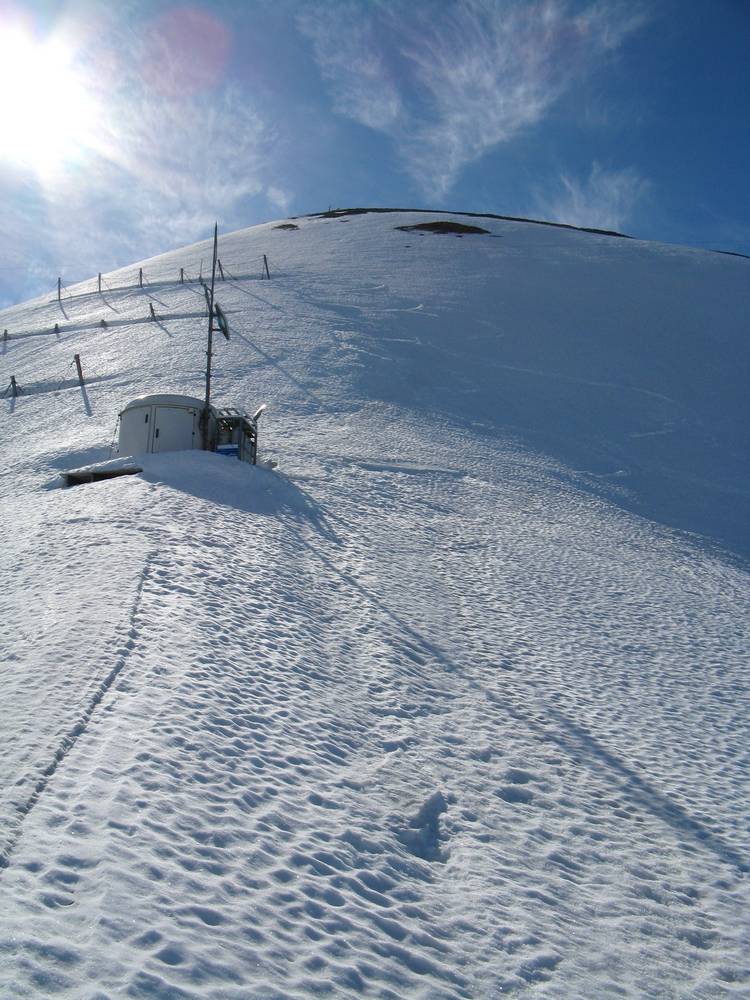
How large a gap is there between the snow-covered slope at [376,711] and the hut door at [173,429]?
106 cm

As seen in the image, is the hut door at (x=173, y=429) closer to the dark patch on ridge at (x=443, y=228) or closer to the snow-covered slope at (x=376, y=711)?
the snow-covered slope at (x=376, y=711)

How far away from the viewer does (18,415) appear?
2689 cm

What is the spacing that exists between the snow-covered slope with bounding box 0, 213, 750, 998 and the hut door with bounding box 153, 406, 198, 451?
41.9 inches

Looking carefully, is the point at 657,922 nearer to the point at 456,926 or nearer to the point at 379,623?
the point at 456,926

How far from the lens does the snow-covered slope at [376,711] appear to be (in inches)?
181

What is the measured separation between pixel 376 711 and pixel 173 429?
41.1 ft

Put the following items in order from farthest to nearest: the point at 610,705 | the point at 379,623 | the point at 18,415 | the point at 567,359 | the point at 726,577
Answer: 1. the point at 567,359
2. the point at 18,415
3. the point at 726,577
4. the point at 379,623
5. the point at 610,705

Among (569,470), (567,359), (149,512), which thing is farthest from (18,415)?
(567,359)

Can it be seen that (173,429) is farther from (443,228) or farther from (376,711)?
(443,228)

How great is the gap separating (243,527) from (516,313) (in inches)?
1073

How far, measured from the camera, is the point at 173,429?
62.6 feet

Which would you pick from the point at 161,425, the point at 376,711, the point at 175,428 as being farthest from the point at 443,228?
the point at 376,711

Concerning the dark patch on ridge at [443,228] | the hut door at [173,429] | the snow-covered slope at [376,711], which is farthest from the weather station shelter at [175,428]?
the dark patch on ridge at [443,228]

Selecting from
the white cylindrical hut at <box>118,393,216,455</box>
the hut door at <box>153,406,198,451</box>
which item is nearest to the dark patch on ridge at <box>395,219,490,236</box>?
the white cylindrical hut at <box>118,393,216,455</box>
